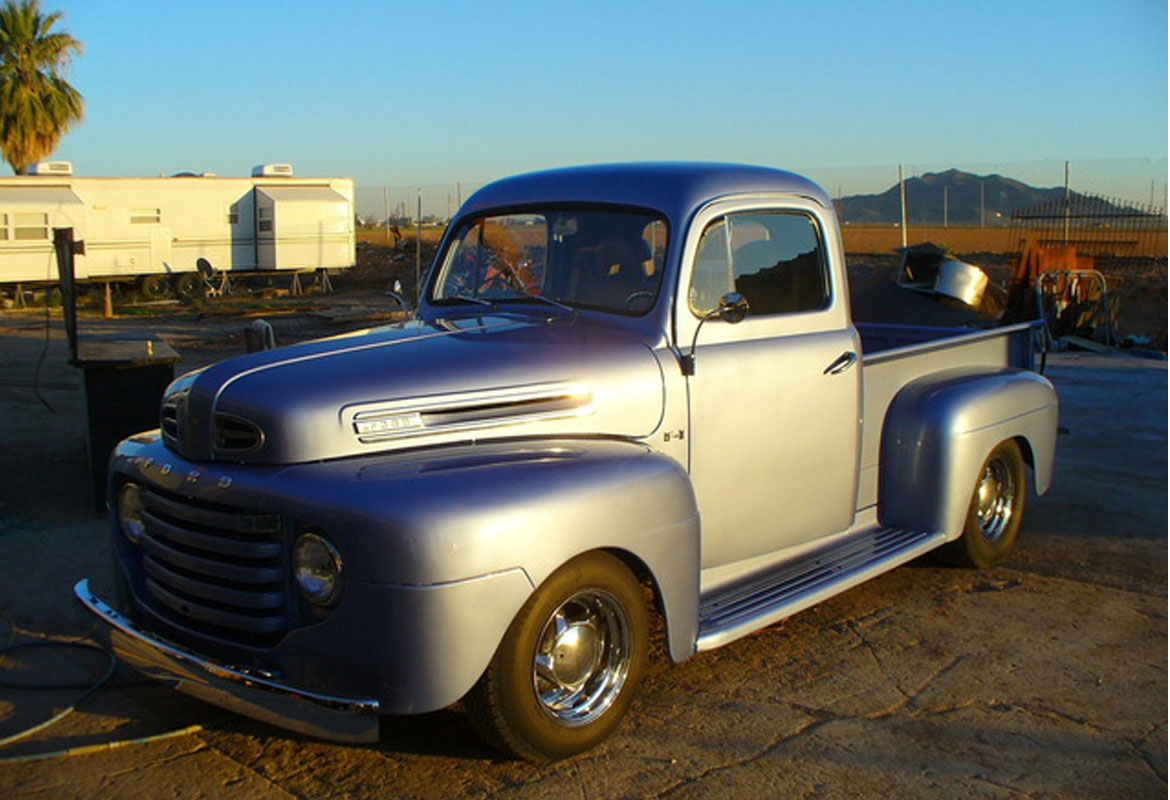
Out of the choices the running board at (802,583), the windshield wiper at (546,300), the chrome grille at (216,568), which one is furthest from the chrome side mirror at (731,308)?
Answer: the chrome grille at (216,568)

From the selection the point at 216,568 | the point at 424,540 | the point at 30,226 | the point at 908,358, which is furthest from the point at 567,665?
the point at 30,226

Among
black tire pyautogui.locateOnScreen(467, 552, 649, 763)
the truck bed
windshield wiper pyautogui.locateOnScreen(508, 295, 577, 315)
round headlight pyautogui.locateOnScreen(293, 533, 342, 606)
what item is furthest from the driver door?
round headlight pyautogui.locateOnScreen(293, 533, 342, 606)

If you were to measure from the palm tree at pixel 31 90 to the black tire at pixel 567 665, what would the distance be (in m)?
34.9

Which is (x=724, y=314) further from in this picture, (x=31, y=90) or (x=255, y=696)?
(x=31, y=90)

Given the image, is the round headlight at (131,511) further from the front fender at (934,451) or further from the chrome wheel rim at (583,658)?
the front fender at (934,451)

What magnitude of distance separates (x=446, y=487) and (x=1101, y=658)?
306 cm

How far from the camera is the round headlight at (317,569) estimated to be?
11.2 feet

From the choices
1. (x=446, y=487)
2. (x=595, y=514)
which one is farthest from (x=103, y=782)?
(x=595, y=514)

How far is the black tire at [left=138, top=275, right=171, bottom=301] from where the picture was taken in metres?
26.5

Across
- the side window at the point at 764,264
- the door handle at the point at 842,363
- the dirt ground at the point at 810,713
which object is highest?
the side window at the point at 764,264

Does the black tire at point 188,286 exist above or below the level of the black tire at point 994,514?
above

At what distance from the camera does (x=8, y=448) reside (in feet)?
28.8

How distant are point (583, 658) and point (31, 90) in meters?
A: 35.9

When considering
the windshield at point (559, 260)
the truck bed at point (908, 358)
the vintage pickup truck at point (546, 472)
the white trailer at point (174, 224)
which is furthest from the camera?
the white trailer at point (174, 224)
